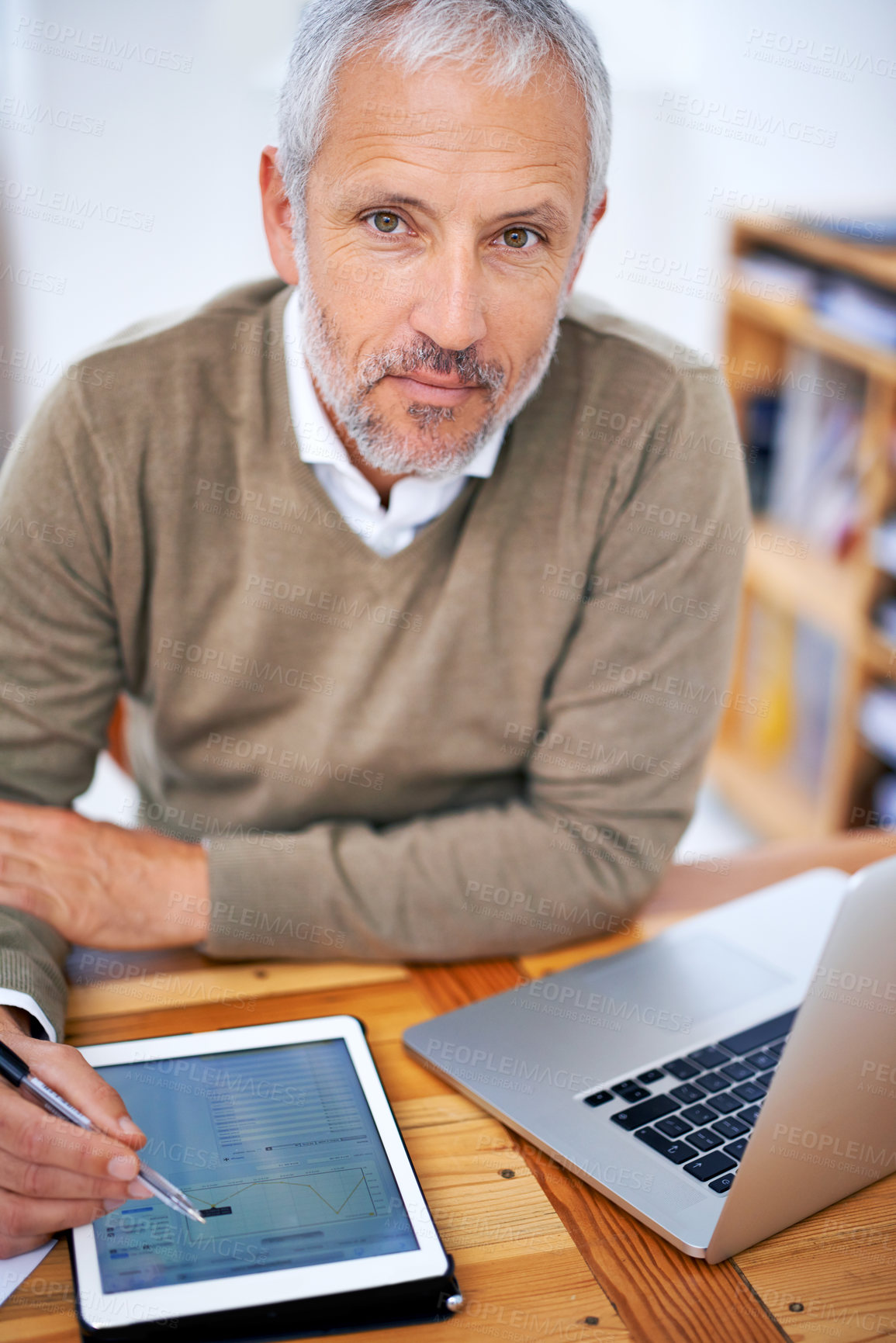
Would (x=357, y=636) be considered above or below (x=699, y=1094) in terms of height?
above

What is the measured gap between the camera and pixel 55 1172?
2.30 ft

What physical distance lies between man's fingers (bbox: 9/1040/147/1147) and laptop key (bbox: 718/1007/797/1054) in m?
0.43

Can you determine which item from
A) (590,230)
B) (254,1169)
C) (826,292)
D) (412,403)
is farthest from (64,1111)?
(826,292)

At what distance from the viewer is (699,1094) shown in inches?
33.8

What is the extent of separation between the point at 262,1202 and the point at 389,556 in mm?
609

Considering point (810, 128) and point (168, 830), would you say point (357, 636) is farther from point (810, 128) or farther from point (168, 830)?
point (810, 128)

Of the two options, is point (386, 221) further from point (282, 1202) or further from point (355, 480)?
point (282, 1202)

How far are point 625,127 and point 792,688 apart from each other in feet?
4.65

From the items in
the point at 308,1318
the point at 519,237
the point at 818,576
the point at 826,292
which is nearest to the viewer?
the point at 308,1318

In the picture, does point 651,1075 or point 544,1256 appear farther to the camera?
point 651,1075

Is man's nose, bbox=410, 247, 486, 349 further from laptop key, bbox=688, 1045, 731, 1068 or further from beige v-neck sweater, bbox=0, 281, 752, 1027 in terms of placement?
laptop key, bbox=688, 1045, 731, 1068

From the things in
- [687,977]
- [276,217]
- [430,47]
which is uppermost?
[430,47]

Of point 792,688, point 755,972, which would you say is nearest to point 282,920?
point 755,972

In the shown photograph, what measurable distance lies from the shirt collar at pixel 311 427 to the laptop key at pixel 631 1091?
1.83ft
